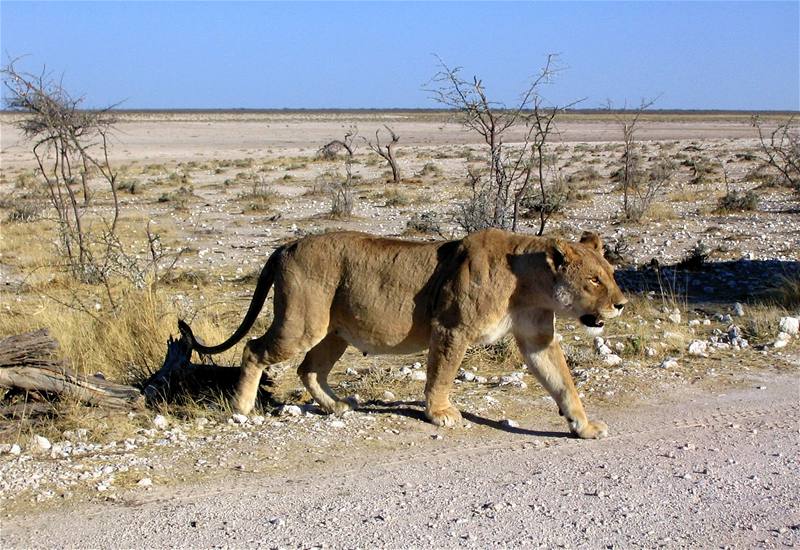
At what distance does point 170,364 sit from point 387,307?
2024 mm

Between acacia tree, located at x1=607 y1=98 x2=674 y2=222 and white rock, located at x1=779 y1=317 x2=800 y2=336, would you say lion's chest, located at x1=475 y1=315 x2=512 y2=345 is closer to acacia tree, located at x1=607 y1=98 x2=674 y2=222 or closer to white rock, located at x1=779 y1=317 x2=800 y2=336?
white rock, located at x1=779 y1=317 x2=800 y2=336

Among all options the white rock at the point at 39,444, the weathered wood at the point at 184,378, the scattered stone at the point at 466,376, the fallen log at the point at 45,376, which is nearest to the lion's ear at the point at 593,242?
the scattered stone at the point at 466,376

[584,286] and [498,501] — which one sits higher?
[584,286]

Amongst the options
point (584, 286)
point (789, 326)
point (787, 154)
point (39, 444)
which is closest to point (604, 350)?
point (789, 326)

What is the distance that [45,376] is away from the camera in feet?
23.8

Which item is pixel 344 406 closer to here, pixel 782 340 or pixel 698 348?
pixel 698 348

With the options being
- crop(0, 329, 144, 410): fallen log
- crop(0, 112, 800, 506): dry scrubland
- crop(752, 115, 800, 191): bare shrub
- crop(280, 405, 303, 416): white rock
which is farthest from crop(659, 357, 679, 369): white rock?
crop(752, 115, 800, 191): bare shrub

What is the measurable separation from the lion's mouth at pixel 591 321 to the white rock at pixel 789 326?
403cm

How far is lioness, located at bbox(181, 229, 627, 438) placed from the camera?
680cm

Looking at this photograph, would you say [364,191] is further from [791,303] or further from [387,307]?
[387,307]

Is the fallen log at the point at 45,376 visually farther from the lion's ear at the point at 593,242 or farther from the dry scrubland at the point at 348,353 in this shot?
the lion's ear at the point at 593,242

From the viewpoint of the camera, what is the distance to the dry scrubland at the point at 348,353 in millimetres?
6984

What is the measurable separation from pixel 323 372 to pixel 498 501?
95.3 inches

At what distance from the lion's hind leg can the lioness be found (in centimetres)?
2
